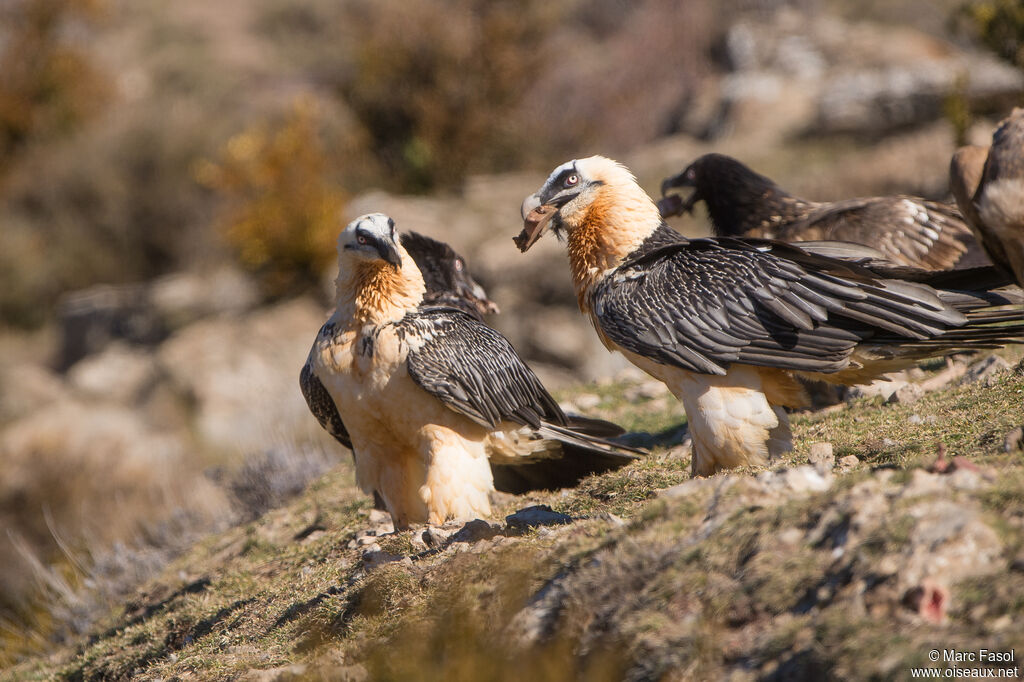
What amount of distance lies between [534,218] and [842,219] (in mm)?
2954

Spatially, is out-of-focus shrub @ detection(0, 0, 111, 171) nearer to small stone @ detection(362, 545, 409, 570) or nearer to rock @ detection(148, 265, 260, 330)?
rock @ detection(148, 265, 260, 330)

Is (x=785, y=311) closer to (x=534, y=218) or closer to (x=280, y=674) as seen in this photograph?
(x=534, y=218)

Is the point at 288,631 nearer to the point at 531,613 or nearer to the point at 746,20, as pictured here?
the point at 531,613

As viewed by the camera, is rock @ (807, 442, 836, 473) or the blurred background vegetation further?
the blurred background vegetation

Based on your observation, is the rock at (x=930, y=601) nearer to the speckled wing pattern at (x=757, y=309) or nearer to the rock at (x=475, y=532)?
the speckled wing pattern at (x=757, y=309)

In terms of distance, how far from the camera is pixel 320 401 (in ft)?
21.6

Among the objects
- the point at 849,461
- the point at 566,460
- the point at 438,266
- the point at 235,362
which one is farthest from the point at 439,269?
the point at 235,362

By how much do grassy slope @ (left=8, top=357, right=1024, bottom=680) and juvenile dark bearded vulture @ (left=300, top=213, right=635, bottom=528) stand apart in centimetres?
57

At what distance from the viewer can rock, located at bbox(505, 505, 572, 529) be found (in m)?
5.32

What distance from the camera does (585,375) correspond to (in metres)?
15.7

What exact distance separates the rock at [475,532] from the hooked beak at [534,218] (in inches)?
69.5

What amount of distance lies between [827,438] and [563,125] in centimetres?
1952

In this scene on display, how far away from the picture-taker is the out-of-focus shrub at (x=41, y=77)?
29375 mm

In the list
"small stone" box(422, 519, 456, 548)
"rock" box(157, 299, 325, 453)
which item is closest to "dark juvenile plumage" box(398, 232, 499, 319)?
"small stone" box(422, 519, 456, 548)
